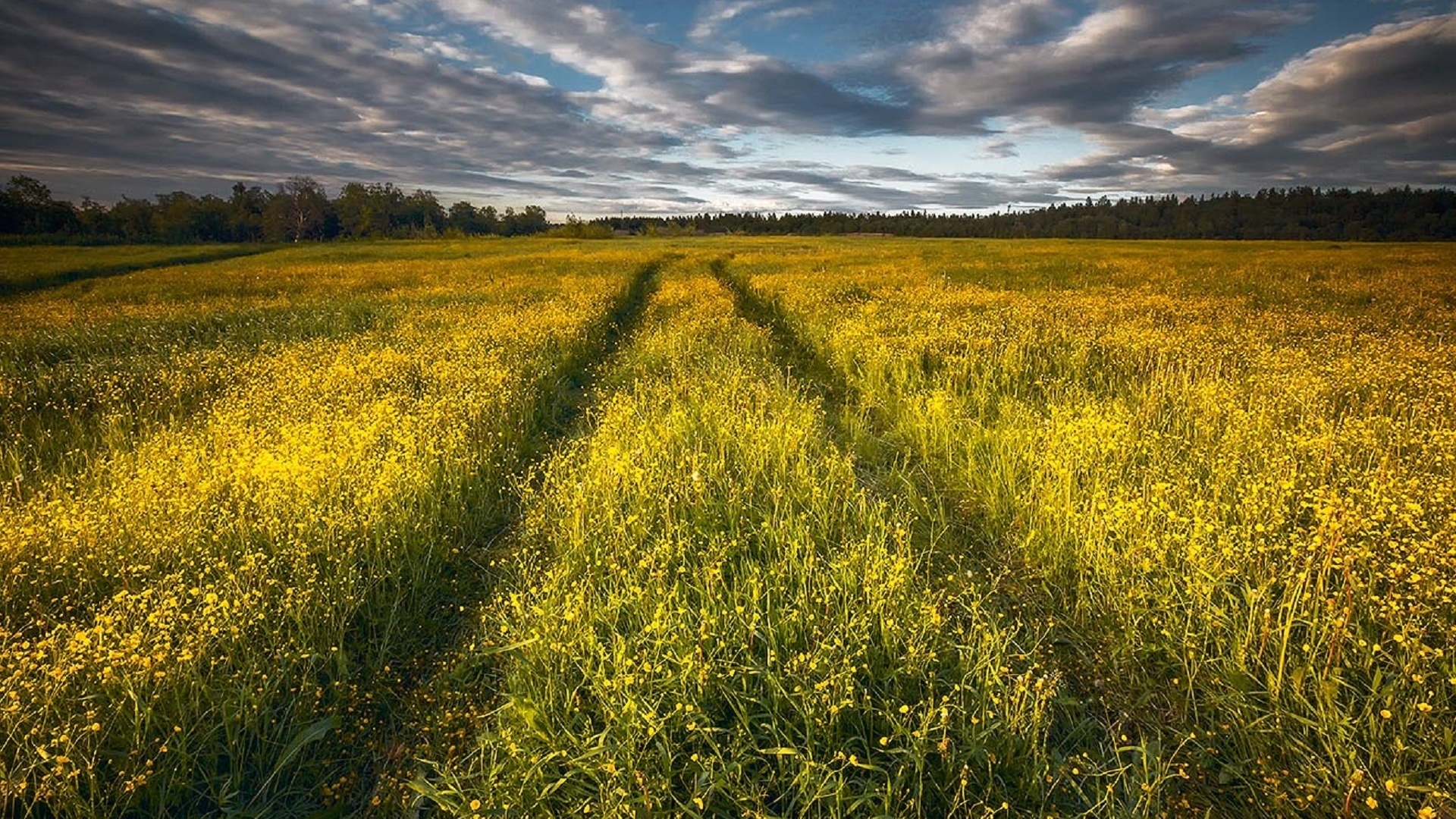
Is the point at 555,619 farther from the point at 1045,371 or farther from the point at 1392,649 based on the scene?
the point at 1045,371

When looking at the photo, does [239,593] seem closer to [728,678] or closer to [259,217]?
[728,678]

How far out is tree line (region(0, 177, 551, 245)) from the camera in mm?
75125

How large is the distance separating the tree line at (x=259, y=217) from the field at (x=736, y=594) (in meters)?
90.0

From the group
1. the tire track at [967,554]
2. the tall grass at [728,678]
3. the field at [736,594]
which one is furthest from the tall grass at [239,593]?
the tire track at [967,554]

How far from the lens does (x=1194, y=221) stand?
360 feet

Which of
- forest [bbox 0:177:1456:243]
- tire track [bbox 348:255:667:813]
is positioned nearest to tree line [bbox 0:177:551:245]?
forest [bbox 0:177:1456:243]

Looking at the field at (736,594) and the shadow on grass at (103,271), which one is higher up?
the shadow on grass at (103,271)

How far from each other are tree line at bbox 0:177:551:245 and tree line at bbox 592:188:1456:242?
32.9m

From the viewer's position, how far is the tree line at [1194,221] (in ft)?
290

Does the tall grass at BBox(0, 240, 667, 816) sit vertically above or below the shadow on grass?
below

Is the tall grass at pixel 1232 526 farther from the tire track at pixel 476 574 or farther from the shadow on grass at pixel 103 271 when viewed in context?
the shadow on grass at pixel 103 271

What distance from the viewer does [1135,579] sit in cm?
446

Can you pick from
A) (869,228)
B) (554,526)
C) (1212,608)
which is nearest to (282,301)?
(554,526)

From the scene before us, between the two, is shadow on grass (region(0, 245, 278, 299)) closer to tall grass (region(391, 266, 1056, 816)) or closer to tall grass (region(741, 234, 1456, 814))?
tall grass (region(391, 266, 1056, 816))
